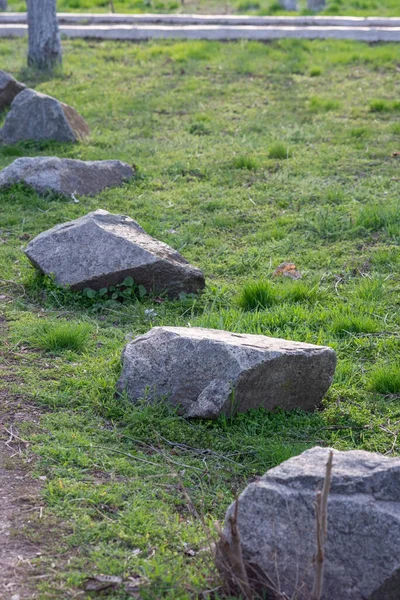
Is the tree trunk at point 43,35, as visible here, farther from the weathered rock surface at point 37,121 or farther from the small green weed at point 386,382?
the small green weed at point 386,382

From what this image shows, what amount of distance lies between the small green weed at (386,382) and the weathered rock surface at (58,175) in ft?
13.1

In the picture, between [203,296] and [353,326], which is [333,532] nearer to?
[353,326]

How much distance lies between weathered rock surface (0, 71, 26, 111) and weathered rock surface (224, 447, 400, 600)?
27.7 feet

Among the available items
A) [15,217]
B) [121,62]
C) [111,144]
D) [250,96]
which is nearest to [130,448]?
[15,217]

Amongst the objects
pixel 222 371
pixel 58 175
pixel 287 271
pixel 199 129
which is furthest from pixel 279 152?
pixel 222 371

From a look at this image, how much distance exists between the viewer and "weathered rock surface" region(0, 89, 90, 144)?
30.5 feet

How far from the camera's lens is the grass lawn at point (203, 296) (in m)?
3.64

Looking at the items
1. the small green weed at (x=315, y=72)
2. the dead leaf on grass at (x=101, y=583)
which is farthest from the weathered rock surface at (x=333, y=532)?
the small green weed at (x=315, y=72)

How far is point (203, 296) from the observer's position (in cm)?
582

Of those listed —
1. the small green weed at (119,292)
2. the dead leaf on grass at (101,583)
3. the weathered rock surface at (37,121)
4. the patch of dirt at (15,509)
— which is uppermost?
the weathered rock surface at (37,121)

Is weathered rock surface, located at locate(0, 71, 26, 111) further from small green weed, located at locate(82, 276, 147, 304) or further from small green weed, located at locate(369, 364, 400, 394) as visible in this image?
small green weed, located at locate(369, 364, 400, 394)

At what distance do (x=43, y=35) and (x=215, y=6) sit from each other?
7111 millimetres

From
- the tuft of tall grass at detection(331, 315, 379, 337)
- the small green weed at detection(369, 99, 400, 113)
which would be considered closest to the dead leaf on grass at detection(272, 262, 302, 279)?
the tuft of tall grass at detection(331, 315, 379, 337)

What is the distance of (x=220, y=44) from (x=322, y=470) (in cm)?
1221
